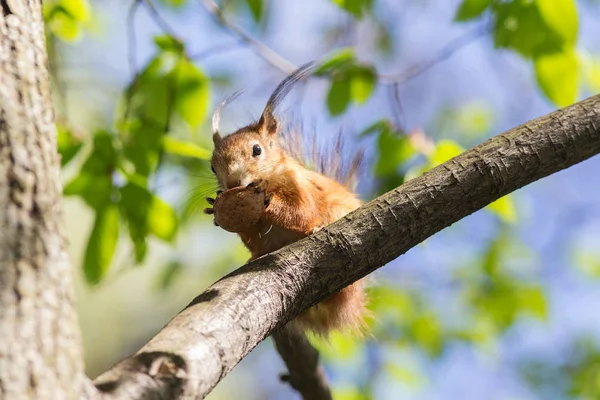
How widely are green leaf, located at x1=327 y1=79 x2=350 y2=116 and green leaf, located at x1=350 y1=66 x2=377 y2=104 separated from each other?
4 cm

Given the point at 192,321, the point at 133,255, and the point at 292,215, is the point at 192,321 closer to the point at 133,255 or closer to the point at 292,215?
the point at 292,215

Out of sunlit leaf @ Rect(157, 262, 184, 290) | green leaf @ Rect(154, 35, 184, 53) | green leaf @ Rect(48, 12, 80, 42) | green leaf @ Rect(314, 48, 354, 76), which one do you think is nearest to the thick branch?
green leaf @ Rect(314, 48, 354, 76)

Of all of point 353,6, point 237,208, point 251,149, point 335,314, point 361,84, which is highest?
point 353,6

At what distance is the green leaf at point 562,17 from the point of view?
2.69 meters

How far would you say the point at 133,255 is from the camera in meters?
3.29

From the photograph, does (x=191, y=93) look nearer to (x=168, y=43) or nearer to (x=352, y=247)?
(x=168, y=43)

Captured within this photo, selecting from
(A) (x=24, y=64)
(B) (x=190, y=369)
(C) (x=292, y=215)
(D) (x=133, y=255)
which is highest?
(A) (x=24, y=64)

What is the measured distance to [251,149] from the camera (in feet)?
10.8

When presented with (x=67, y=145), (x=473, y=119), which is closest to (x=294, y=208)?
(x=67, y=145)

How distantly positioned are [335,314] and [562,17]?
1.53 meters

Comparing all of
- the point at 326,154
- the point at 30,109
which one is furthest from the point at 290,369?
the point at 30,109

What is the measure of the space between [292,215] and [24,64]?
1.48 metres

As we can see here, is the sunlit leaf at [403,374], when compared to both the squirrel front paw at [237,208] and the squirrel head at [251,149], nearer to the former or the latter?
the squirrel head at [251,149]

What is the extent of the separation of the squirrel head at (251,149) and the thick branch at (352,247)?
94cm
